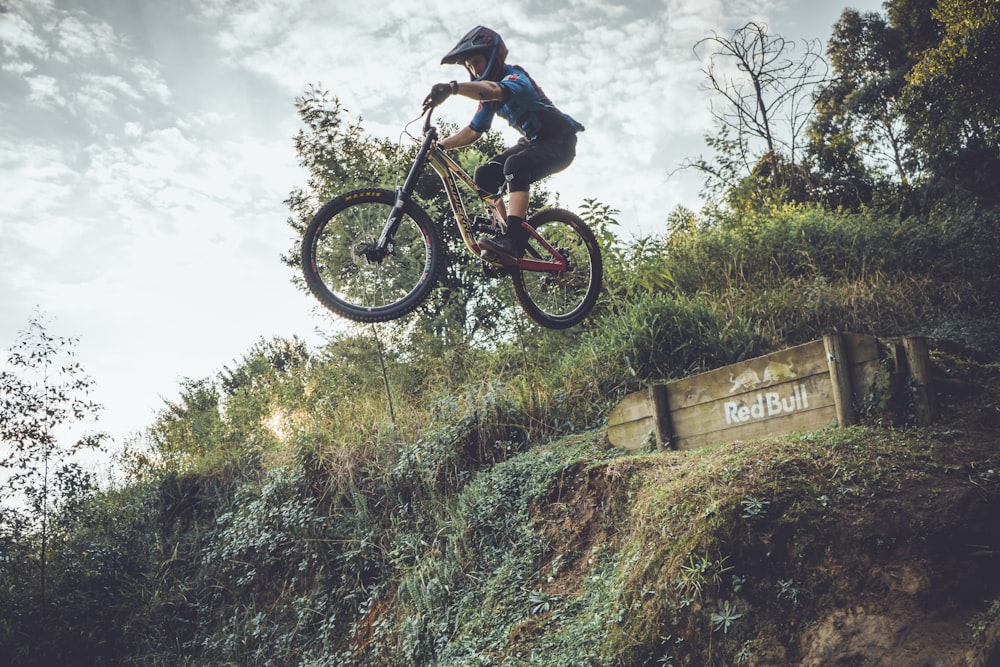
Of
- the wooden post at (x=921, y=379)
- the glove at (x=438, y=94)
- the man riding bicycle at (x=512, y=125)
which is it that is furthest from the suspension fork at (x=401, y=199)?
the wooden post at (x=921, y=379)

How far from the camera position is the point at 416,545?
269 inches

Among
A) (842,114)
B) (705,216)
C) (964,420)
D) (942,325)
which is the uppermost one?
(842,114)

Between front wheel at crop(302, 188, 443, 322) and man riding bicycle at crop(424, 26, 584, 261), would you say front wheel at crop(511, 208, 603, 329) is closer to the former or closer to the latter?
man riding bicycle at crop(424, 26, 584, 261)

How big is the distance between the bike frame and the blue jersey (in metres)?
0.27

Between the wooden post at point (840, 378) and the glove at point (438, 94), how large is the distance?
3093 mm

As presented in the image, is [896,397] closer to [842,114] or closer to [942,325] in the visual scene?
[942,325]

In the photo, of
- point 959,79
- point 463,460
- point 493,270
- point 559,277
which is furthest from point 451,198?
point 959,79

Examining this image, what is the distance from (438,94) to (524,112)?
0.71 metres

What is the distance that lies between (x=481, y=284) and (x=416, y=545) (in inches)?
167

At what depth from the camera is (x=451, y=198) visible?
3984 mm

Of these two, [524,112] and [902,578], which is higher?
[524,112]

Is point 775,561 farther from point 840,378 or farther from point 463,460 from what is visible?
point 463,460

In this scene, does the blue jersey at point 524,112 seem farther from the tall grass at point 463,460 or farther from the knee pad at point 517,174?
the tall grass at point 463,460

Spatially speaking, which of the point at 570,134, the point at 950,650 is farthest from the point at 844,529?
the point at 570,134
